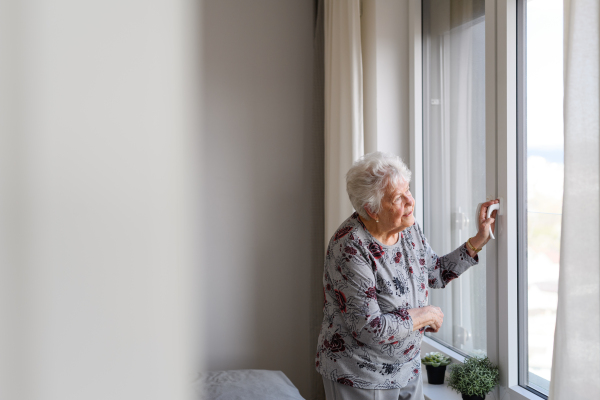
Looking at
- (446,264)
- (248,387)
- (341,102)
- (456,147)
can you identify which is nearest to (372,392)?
(446,264)

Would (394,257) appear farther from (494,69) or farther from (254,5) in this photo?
(254,5)

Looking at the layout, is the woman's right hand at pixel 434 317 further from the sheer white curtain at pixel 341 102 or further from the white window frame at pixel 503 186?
the sheer white curtain at pixel 341 102

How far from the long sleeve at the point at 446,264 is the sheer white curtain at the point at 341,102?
0.66 meters

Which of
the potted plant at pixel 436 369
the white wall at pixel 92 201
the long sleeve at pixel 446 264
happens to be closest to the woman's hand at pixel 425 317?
the long sleeve at pixel 446 264

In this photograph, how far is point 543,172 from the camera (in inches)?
57.9

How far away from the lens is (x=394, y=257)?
1.52 meters

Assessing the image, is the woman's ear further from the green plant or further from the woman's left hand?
the green plant

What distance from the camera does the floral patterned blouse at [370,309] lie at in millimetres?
1389

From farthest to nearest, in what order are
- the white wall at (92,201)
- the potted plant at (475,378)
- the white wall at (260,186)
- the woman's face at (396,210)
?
the white wall at (260,186)
the potted plant at (475,378)
the woman's face at (396,210)
the white wall at (92,201)

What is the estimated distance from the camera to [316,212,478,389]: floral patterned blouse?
139cm

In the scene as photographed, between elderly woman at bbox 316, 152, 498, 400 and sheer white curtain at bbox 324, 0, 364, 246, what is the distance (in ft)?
2.30

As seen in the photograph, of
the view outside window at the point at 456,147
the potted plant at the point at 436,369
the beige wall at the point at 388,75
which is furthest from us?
the beige wall at the point at 388,75

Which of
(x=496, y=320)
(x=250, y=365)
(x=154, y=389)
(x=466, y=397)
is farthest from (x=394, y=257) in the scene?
(x=250, y=365)

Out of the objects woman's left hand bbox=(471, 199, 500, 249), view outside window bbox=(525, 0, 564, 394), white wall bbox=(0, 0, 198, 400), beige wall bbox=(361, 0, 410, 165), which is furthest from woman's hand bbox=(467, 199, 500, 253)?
white wall bbox=(0, 0, 198, 400)
